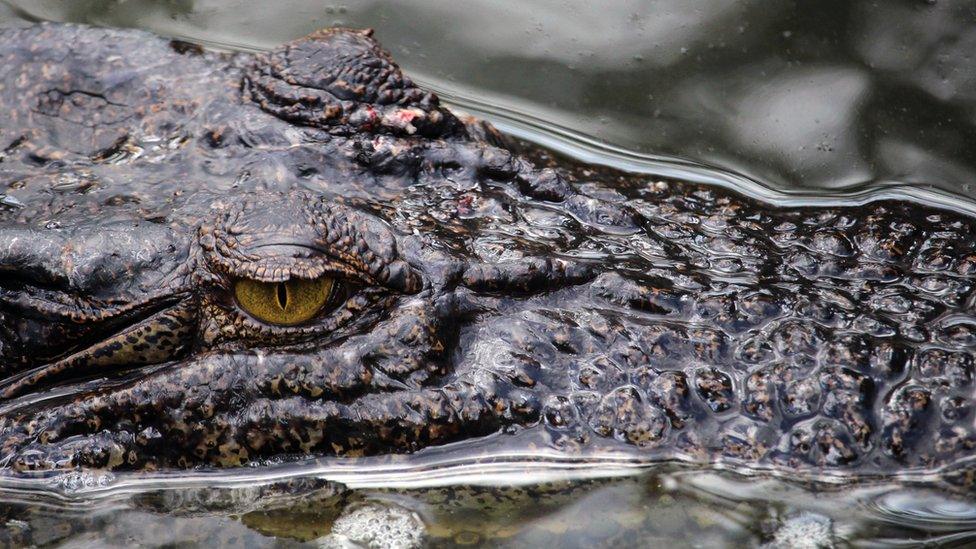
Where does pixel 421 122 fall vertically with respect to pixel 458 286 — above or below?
above

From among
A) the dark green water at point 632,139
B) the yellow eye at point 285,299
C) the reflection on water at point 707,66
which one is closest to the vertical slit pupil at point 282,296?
the yellow eye at point 285,299

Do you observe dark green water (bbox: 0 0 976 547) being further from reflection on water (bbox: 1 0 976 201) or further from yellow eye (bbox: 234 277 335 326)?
yellow eye (bbox: 234 277 335 326)

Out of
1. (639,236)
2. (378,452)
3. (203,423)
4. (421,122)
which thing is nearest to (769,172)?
(639,236)

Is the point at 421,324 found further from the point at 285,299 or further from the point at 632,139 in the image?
the point at 632,139

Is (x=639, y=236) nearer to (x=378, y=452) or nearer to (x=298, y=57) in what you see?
(x=378, y=452)

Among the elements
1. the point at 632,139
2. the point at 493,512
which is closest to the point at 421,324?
the point at 493,512

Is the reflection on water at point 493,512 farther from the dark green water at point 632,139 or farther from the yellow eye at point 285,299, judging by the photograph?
the yellow eye at point 285,299

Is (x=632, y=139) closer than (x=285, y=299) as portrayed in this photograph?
No
